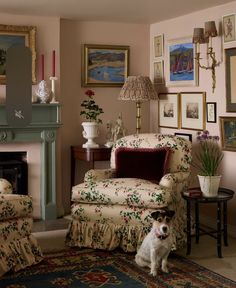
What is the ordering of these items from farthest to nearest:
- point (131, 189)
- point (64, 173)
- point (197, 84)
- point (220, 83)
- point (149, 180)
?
1. point (64, 173)
2. point (197, 84)
3. point (220, 83)
4. point (149, 180)
5. point (131, 189)

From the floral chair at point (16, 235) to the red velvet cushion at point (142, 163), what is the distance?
1.06 m

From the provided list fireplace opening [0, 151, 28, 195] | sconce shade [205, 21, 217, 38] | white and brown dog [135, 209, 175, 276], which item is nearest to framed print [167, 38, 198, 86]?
sconce shade [205, 21, 217, 38]

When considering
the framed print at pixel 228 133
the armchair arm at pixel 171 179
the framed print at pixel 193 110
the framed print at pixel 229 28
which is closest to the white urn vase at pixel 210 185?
the armchair arm at pixel 171 179

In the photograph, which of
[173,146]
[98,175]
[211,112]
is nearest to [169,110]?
[211,112]

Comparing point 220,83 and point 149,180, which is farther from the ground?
point 220,83

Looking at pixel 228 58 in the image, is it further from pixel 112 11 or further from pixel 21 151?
pixel 21 151

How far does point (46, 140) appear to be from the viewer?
470cm

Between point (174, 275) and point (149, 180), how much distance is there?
103cm

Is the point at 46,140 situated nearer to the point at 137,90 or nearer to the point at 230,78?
the point at 137,90

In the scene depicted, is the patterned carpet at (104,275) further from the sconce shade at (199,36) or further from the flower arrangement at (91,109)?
the sconce shade at (199,36)

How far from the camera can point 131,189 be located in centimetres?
350

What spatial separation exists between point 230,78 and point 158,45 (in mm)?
1343

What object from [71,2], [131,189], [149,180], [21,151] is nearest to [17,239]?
[131,189]

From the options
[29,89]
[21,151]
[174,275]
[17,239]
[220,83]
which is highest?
[220,83]
